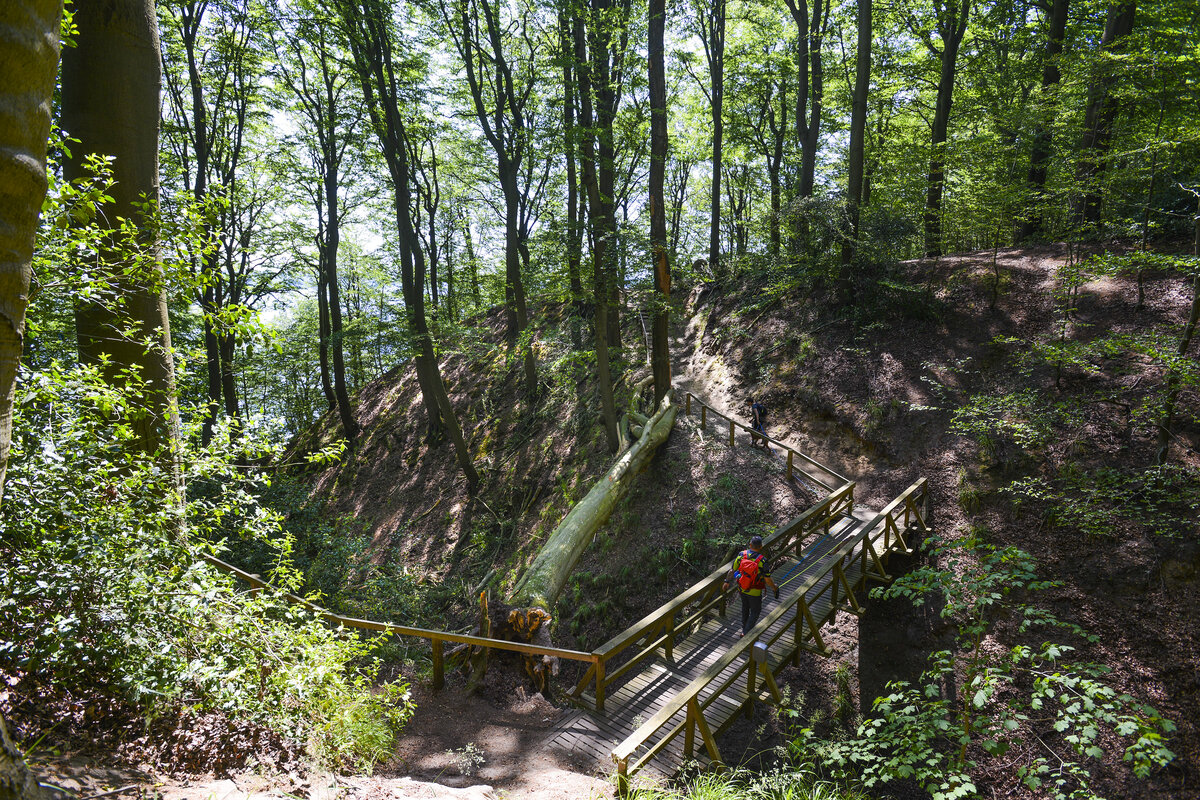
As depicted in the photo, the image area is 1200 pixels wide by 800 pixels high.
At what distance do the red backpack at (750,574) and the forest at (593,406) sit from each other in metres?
1.54

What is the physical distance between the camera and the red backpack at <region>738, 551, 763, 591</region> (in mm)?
7625

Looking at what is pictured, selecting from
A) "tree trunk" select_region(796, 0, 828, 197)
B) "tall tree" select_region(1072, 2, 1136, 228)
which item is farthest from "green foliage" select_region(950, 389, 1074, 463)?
"tree trunk" select_region(796, 0, 828, 197)

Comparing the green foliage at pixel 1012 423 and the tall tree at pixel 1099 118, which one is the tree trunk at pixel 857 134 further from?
the green foliage at pixel 1012 423

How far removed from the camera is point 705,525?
11414mm

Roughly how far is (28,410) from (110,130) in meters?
2.34

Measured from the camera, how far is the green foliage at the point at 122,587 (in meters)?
3.16

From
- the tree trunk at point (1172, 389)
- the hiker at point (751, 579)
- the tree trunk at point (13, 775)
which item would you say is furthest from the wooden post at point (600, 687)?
the tree trunk at point (1172, 389)

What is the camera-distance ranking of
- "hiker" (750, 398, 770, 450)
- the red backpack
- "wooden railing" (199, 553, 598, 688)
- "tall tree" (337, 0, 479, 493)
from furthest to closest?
"tall tree" (337, 0, 479, 493) → "hiker" (750, 398, 770, 450) → the red backpack → "wooden railing" (199, 553, 598, 688)

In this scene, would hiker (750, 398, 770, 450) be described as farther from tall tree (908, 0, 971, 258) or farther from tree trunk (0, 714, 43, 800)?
tree trunk (0, 714, 43, 800)

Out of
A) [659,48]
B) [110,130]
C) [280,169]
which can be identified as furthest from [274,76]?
[110,130]

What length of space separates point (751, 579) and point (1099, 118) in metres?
13.5

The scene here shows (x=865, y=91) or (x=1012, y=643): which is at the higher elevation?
(x=865, y=91)

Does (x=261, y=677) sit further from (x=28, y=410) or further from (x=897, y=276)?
(x=897, y=276)

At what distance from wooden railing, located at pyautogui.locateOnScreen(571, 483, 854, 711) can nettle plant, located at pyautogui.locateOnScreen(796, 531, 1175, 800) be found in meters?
1.98
